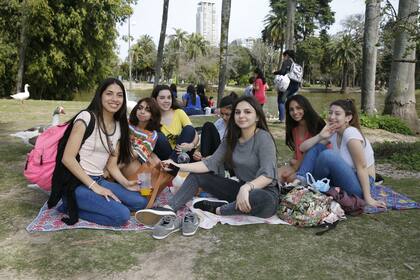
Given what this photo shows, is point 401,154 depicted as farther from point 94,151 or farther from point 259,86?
point 94,151

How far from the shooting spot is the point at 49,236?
3242mm

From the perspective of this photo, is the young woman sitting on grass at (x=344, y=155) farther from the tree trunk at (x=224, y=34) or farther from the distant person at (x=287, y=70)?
the tree trunk at (x=224, y=34)

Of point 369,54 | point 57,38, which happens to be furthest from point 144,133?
point 57,38

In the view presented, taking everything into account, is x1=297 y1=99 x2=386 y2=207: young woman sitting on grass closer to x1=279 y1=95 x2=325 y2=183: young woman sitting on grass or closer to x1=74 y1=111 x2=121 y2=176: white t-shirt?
x1=279 y1=95 x2=325 y2=183: young woman sitting on grass

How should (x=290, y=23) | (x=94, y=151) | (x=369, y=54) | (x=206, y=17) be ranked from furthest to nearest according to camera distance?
(x=206, y=17) → (x=290, y=23) → (x=369, y=54) → (x=94, y=151)

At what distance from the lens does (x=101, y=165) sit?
3.64 meters

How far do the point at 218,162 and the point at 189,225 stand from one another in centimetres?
70

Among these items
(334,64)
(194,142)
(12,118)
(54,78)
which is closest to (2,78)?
(54,78)

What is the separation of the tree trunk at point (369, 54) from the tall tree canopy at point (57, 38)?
14.1 m

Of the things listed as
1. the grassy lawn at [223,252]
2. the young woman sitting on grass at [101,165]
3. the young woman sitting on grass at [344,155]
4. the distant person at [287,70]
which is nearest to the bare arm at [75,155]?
the young woman sitting on grass at [101,165]

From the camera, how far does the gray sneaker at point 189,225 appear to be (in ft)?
11.0

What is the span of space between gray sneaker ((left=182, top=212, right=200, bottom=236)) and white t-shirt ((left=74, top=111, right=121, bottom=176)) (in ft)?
2.93

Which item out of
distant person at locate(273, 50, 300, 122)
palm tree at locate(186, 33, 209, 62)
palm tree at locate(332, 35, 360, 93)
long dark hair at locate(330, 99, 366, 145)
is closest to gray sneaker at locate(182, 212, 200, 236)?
long dark hair at locate(330, 99, 366, 145)

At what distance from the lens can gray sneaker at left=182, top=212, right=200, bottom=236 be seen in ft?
11.0
